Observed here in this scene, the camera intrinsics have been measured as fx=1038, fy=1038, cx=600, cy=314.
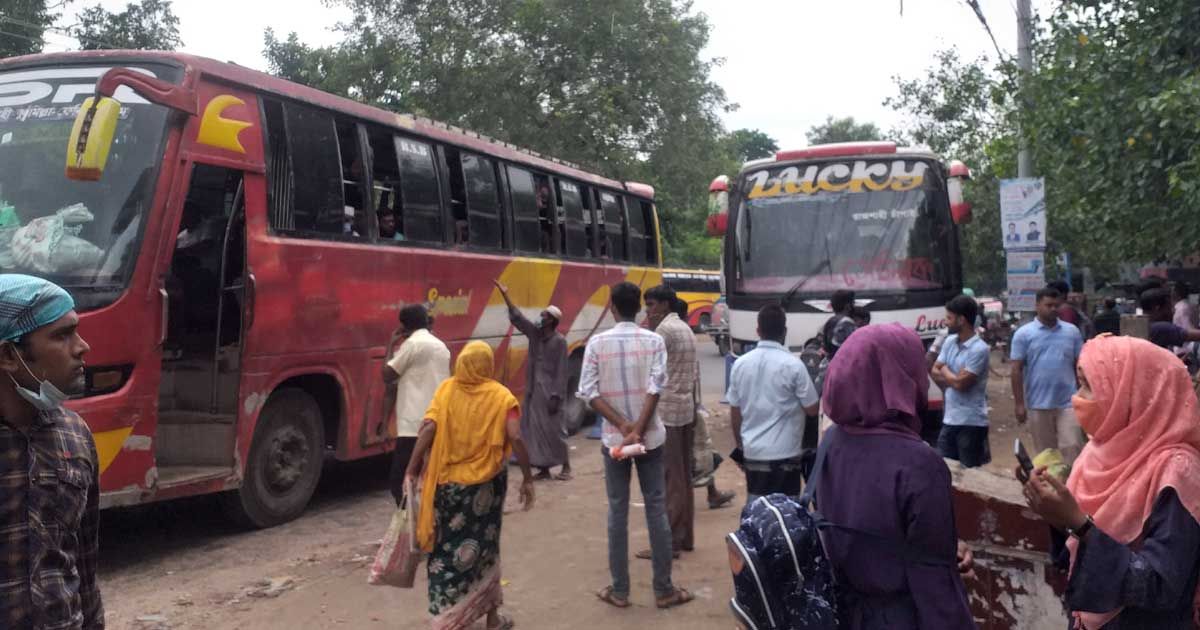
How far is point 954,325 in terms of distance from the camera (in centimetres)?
759

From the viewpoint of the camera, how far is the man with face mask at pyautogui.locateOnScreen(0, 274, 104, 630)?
232cm

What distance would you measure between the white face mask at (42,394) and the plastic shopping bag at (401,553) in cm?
273

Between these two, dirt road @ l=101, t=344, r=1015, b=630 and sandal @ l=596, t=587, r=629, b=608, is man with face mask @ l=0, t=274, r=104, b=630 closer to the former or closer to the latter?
dirt road @ l=101, t=344, r=1015, b=630

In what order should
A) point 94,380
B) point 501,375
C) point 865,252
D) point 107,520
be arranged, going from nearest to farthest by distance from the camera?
1. point 94,380
2. point 107,520
3. point 865,252
4. point 501,375

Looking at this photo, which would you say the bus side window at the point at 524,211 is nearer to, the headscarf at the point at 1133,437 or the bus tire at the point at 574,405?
the bus tire at the point at 574,405

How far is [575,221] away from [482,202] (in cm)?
277

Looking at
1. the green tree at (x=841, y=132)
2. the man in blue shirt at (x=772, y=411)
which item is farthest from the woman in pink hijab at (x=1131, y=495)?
the green tree at (x=841, y=132)

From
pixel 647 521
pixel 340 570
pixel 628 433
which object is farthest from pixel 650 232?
pixel 647 521

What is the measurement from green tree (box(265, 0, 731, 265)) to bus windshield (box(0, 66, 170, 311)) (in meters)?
15.2

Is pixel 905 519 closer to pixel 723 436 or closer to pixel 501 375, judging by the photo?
pixel 501 375

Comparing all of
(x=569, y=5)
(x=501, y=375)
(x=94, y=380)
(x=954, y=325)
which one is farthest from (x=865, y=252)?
(x=569, y=5)

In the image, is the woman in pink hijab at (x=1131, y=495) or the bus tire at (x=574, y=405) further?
the bus tire at (x=574, y=405)

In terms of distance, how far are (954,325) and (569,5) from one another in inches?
659

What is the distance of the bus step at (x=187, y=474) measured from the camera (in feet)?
22.0
